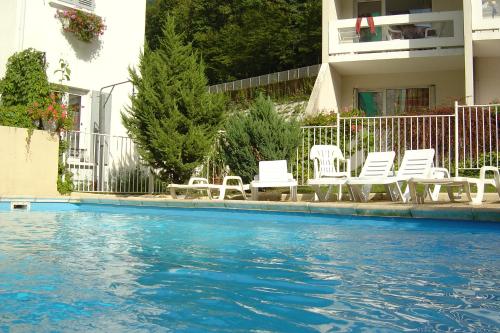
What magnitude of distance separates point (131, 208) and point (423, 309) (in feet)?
24.8

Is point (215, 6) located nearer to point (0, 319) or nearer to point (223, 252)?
point (223, 252)

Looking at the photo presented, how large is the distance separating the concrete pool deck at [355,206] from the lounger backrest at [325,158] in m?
0.65

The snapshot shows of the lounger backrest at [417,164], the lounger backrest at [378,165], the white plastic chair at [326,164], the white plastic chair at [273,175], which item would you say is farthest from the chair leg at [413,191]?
the white plastic chair at [273,175]

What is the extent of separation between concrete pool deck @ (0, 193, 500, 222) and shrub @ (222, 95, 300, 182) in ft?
3.41

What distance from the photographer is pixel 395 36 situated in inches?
664

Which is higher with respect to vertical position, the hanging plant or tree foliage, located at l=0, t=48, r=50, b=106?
the hanging plant

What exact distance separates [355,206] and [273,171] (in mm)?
2563

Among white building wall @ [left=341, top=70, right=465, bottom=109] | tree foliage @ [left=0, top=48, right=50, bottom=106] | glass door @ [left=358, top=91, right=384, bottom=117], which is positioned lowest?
tree foliage @ [left=0, top=48, right=50, bottom=106]

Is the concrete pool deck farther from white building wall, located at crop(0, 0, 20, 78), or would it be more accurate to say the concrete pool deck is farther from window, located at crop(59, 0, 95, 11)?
window, located at crop(59, 0, 95, 11)

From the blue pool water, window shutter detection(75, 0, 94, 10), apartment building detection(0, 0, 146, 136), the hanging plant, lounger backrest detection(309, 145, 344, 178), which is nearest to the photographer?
the blue pool water

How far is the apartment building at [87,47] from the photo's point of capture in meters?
12.4

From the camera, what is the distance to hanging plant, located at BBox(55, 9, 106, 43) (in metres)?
12.9

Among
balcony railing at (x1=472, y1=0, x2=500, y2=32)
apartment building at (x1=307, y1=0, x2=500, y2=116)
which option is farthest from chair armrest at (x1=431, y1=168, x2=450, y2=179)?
balcony railing at (x1=472, y1=0, x2=500, y2=32)

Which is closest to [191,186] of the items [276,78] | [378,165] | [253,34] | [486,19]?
[378,165]
